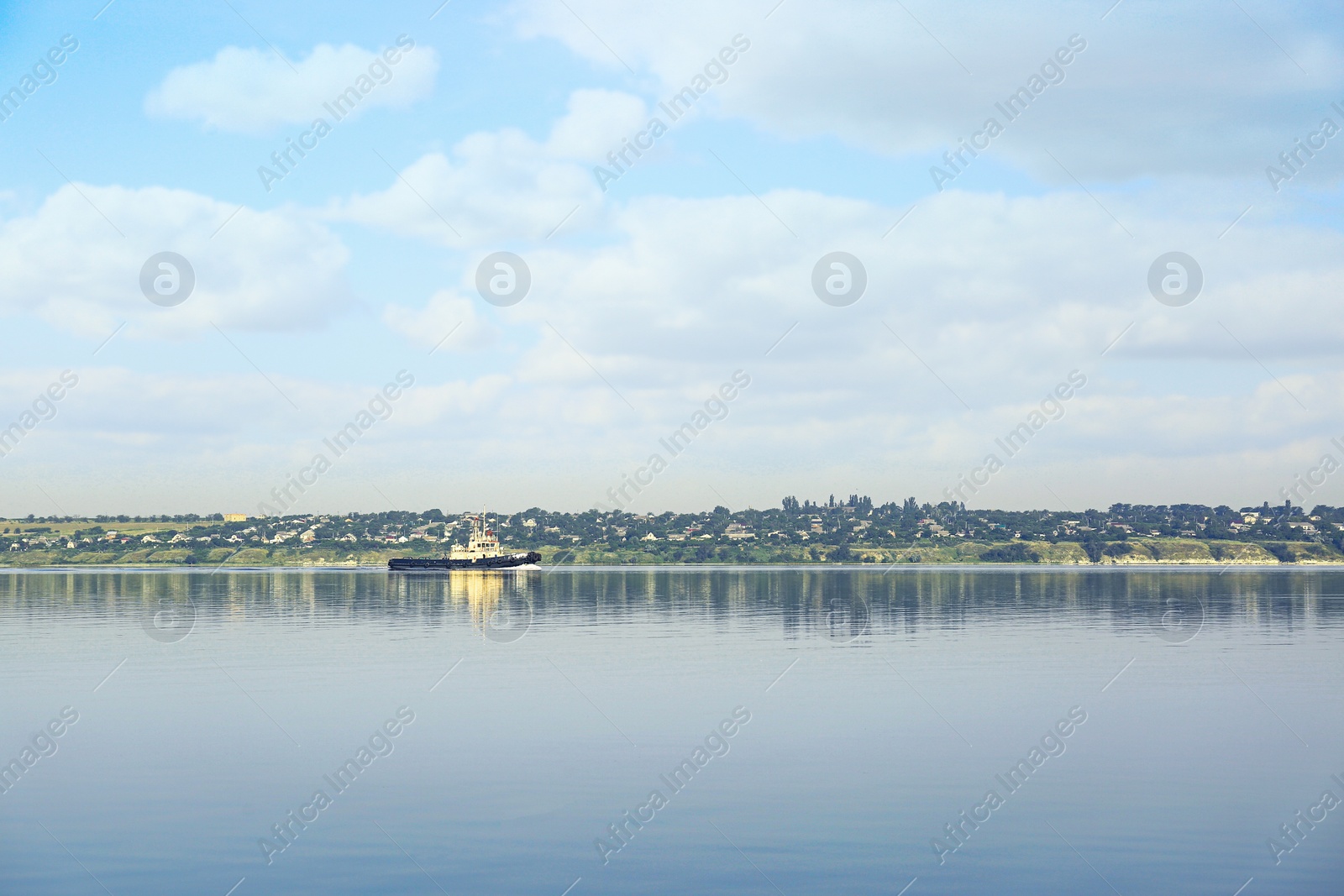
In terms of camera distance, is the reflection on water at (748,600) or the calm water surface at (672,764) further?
the reflection on water at (748,600)

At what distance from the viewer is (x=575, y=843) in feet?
77.8

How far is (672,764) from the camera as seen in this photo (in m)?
31.4

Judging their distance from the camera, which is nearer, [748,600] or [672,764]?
[672,764]

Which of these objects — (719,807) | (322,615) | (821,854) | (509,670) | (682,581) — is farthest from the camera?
(682,581)

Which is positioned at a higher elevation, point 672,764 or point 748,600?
point 672,764

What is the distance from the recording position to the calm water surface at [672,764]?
878 inches

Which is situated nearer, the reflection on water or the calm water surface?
the calm water surface

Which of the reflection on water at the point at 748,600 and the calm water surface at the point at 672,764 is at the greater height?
the calm water surface at the point at 672,764

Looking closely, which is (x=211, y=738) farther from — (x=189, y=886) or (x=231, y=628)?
(x=231, y=628)

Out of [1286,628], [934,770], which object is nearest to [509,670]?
[934,770]

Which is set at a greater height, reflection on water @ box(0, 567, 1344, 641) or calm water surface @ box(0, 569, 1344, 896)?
calm water surface @ box(0, 569, 1344, 896)

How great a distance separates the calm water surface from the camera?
22297 mm

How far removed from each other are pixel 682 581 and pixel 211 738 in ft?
458

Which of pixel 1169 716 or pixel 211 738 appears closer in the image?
pixel 211 738
